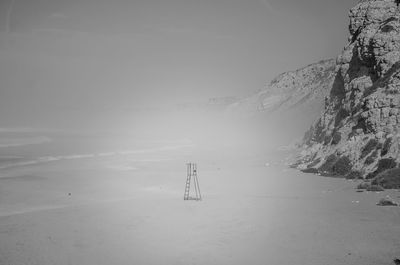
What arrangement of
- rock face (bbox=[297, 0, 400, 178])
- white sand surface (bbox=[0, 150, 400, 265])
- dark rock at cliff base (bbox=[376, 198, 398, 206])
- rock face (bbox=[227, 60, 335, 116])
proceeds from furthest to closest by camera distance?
rock face (bbox=[227, 60, 335, 116]) < rock face (bbox=[297, 0, 400, 178]) < dark rock at cliff base (bbox=[376, 198, 398, 206]) < white sand surface (bbox=[0, 150, 400, 265])

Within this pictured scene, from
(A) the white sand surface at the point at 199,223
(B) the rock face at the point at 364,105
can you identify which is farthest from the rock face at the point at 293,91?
(A) the white sand surface at the point at 199,223

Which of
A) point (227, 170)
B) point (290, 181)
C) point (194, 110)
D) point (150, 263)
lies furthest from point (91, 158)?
point (194, 110)

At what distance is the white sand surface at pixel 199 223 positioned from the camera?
1580cm

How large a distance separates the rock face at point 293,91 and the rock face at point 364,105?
49.1 m

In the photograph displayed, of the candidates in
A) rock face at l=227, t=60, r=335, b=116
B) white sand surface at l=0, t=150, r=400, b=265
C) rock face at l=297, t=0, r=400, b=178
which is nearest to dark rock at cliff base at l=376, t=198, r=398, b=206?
white sand surface at l=0, t=150, r=400, b=265

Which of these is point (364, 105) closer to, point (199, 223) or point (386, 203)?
point (386, 203)

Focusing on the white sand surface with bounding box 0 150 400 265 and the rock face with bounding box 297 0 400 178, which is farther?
the rock face with bounding box 297 0 400 178

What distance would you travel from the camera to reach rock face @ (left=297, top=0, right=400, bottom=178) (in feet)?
101

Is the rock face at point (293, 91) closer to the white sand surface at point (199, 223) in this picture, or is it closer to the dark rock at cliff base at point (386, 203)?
the white sand surface at point (199, 223)

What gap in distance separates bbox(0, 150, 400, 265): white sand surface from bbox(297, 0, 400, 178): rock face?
3.28 m

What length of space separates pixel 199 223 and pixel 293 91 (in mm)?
99833

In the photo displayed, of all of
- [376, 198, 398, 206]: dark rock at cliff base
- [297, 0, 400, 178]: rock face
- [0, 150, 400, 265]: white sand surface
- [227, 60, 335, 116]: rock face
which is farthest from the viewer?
[227, 60, 335, 116]: rock face

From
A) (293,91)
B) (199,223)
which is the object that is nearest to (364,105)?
(199,223)

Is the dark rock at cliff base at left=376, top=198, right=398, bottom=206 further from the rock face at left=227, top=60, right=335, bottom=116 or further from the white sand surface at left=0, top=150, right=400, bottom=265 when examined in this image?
the rock face at left=227, top=60, right=335, bottom=116
